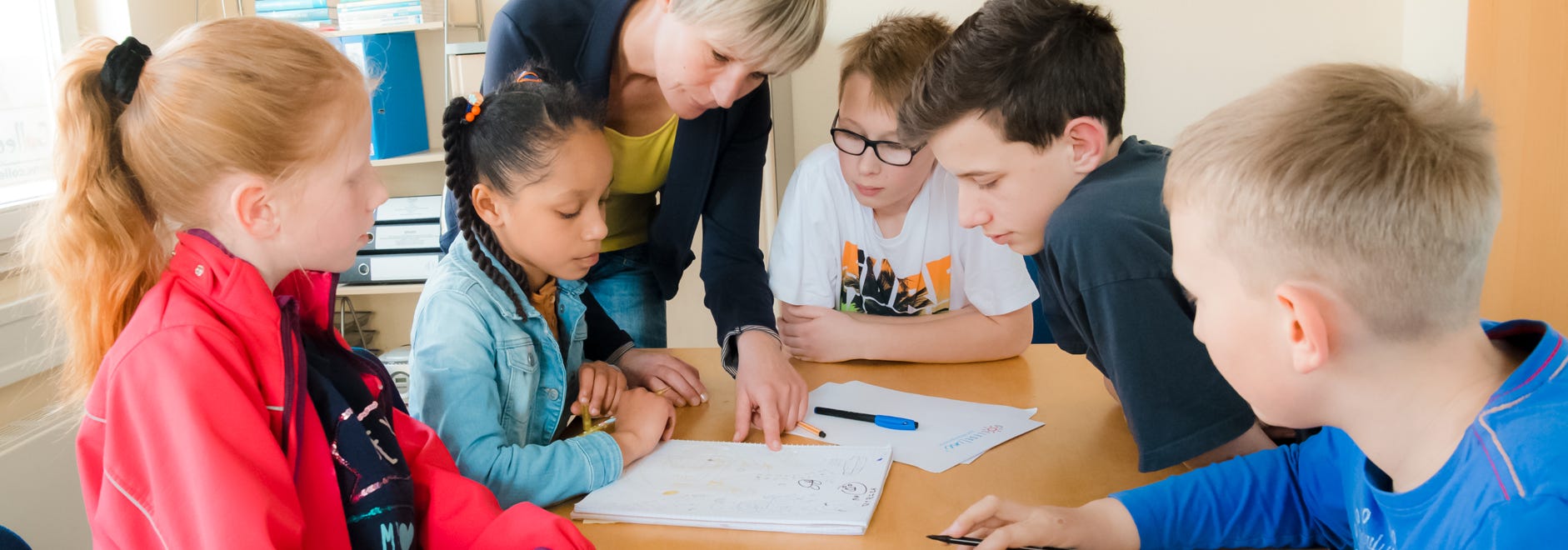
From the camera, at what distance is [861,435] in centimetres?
125

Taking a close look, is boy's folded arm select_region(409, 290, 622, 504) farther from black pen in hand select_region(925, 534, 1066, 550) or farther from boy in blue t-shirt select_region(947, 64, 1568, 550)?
boy in blue t-shirt select_region(947, 64, 1568, 550)

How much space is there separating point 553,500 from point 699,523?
177 millimetres

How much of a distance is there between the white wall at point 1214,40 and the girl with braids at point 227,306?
82.2 inches

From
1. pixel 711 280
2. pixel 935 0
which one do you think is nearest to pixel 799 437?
pixel 711 280

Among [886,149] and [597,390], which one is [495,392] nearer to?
[597,390]

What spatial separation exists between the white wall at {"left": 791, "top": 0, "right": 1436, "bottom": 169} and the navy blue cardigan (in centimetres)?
132

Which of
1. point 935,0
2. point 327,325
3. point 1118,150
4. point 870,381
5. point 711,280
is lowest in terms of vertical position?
point 870,381

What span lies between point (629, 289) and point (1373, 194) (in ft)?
4.06

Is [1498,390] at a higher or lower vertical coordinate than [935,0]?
lower

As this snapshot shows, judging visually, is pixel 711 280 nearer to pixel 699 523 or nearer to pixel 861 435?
pixel 861 435

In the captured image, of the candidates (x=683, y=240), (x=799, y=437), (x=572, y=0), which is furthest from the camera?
(x=683, y=240)

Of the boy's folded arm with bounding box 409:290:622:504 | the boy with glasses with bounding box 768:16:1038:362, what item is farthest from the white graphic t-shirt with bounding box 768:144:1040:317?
the boy's folded arm with bounding box 409:290:622:504

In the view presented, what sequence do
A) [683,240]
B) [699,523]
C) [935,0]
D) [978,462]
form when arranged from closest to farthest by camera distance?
[699,523]
[978,462]
[683,240]
[935,0]

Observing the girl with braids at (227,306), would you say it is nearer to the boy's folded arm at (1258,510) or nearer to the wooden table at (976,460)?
the wooden table at (976,460)
